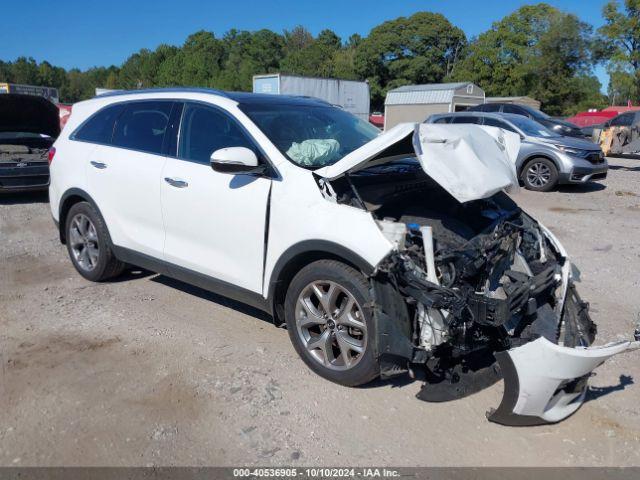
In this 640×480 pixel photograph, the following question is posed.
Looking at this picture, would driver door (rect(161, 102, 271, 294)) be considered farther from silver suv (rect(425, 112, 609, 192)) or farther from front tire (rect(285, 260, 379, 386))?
silver suv (rect(425, 112, 609, 192))

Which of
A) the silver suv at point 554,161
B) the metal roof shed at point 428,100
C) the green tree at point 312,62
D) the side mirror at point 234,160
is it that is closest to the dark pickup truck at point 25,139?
the side mirror at point 234,160

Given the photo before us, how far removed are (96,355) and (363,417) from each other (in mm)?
2069

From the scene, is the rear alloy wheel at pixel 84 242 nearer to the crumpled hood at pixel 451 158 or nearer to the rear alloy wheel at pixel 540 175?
the crumpled hood at pixel 451 158

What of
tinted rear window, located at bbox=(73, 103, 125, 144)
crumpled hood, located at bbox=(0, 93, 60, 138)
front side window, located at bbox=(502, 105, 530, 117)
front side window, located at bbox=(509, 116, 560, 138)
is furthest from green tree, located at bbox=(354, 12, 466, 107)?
tinted rear window, located at bbox=(73, 103, 125, 144)

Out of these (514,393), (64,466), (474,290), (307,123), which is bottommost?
(64,466)

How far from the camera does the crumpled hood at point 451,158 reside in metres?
3.18

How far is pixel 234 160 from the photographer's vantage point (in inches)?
142

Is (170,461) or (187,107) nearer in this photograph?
(170,461)

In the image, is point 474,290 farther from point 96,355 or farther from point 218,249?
point 96,355

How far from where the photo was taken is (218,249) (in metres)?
4.06

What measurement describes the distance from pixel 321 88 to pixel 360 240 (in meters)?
24.0

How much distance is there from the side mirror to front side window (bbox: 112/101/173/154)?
1.11 metres

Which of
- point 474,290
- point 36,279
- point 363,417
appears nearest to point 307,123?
point 474,290

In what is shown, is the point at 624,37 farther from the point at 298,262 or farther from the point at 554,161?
the point at 298,262
